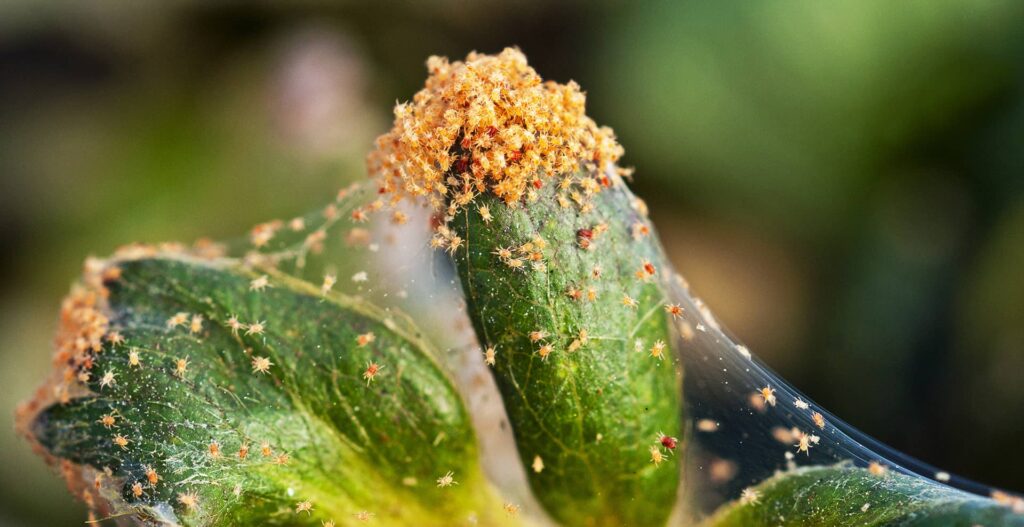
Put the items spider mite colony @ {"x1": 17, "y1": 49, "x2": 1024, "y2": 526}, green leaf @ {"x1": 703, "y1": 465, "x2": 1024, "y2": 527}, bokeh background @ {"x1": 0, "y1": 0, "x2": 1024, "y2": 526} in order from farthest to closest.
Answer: bokeh background @ {"x1": 0, "y1": 0, "x2": 1024, "y2": 526} < spider mite colony @ {"x1": 17, "y1": 49, "x2": 1024, "y2": 526} < green leaf @ {"x1": 703, "y1": 465, "x2": 1024, "y2": 527}

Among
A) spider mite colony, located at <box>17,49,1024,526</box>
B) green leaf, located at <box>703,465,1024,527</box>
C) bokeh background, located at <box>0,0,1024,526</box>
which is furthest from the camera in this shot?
bokeh background, located at <box>0,0,1024,526</box>

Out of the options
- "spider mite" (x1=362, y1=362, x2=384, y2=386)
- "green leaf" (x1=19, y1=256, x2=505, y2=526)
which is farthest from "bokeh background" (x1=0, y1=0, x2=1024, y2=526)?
"spider mite" (x1=362, y1=362, x2=384, y2=386)

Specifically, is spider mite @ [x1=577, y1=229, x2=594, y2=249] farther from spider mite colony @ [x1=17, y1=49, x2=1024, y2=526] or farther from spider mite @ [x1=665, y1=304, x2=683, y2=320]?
spider mite @ [x1=665, y1=304, x2=683, y2=320]

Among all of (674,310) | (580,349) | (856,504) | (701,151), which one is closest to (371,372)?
(580,349)

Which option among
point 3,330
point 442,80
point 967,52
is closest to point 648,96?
point 967,52

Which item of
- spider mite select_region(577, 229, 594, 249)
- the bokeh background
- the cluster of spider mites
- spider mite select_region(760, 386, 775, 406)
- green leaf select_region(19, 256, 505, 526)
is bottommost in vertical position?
green leaf select_region(19, 256, 505, 526)

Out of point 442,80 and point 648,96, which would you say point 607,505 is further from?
point 648,96

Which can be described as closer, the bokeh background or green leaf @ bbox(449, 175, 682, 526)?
green leaf @ bbox(449, 175, 682, 526)

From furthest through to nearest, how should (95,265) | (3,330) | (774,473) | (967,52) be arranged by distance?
(3,330)
(967,52)
(95,265)
(774,473)
